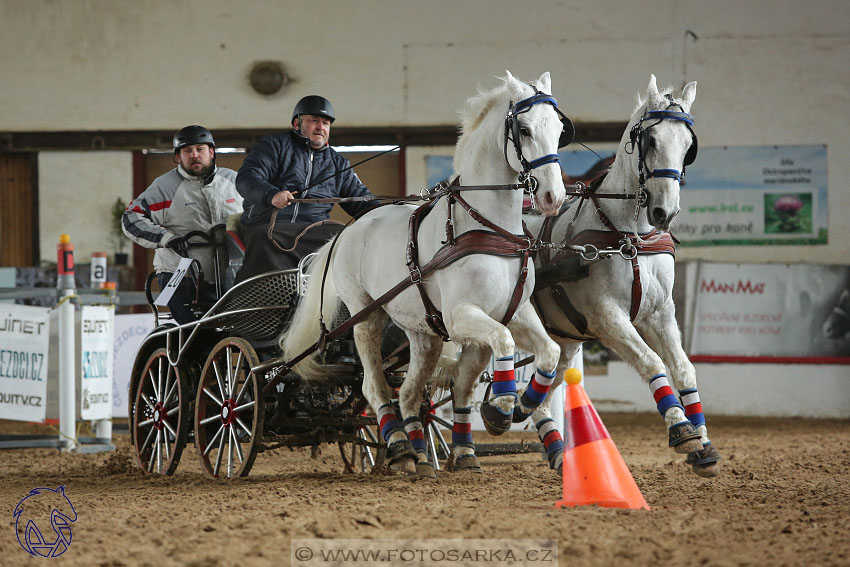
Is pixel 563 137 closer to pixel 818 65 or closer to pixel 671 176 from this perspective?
pixel 671 176

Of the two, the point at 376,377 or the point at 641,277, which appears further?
the point at 376,377

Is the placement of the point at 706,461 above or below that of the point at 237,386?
below

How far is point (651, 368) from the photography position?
448 cm

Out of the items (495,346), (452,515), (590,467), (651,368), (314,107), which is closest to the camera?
(452,515)

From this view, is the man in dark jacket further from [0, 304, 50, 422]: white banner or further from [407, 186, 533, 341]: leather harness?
[0, 304, 50, 422]: white banner

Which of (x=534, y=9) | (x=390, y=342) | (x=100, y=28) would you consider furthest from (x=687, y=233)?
(x=100, y=28)

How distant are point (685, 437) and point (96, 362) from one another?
5.12m

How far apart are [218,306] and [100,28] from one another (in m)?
6.87

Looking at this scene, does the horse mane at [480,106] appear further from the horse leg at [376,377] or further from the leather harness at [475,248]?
the horse leg at [376,377]

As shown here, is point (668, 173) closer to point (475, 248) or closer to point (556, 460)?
point (475, 248)

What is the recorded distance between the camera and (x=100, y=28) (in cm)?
1102

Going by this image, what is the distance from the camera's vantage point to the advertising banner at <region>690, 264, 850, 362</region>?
10742mm

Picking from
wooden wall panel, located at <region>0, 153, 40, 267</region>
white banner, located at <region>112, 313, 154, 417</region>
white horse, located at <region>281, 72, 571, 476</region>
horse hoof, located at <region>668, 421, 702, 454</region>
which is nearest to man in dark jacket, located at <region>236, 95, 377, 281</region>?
white horse, located at <region>281, 72, 571, 476</region>

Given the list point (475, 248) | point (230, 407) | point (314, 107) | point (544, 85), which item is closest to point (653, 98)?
point (544, 85)
